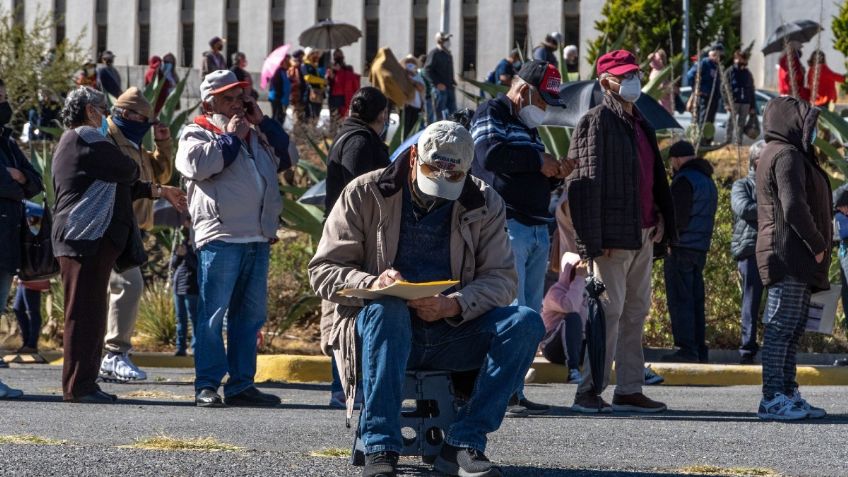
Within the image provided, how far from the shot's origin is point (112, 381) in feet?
35.2

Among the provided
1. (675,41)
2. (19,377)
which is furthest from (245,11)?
(19,377)

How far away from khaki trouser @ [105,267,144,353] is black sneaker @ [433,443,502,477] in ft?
15.7

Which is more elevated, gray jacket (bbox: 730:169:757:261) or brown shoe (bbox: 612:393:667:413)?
gray jacket (bbox: 730:169:757:261)

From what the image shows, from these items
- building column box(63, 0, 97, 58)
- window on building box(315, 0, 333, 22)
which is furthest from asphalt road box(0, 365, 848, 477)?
building column box(63, 0, 97, 58)

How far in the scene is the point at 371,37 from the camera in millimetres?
58219

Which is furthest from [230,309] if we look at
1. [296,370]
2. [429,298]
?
[429,298]

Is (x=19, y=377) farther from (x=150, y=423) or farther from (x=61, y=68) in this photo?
(x=61, y=68)

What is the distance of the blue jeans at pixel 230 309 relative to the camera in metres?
8.85

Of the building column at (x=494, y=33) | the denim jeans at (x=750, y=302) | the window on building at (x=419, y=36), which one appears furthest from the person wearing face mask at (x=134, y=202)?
the window on building at (x=419, y=36)

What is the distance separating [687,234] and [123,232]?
527 centimetres

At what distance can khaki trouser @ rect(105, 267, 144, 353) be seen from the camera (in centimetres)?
1049

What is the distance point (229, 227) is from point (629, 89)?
2.29 metres

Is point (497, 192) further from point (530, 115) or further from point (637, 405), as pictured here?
point (637, 405)

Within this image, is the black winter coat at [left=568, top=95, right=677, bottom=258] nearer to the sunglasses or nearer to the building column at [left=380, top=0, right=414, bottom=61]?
the sunglasses
